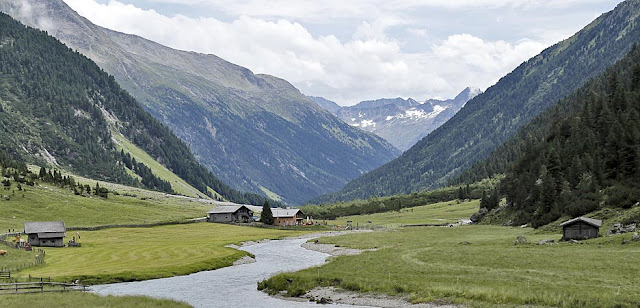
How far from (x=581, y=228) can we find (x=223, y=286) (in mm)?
51484

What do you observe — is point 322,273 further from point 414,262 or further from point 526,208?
point 526,208

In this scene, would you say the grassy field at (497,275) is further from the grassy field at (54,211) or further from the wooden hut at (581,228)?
the grassy field at (54,211)

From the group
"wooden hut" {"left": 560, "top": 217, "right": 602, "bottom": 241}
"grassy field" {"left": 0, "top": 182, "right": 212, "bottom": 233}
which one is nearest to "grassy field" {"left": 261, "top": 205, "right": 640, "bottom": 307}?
"wooden hut" {"left": 560, "top": 217, "right": 602, "bottom": 241}

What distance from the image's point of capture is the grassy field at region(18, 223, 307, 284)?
78231 millimetres

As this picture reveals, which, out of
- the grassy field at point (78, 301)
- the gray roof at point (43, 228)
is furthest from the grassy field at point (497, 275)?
the gray roof at point (43, 228)

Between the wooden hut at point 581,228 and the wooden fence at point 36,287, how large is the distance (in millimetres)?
65582

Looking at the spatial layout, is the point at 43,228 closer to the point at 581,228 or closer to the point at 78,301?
the point at 78,301

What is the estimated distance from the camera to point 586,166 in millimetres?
125375

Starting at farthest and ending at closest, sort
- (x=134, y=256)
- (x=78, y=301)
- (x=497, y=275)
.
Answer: (x=134, y=256), (x=497, y=275), (x=78, y=301)

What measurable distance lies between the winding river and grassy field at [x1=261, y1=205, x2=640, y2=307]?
4152 mm

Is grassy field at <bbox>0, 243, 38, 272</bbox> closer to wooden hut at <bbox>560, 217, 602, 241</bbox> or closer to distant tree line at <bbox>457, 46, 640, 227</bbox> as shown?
wooden hut at <bbox>560, 217, 602, 241</bbox>

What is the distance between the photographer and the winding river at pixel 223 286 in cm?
6147

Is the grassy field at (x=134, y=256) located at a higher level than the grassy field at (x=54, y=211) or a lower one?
lower

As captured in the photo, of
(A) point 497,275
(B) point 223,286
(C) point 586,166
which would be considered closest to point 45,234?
(B) point 223,286
